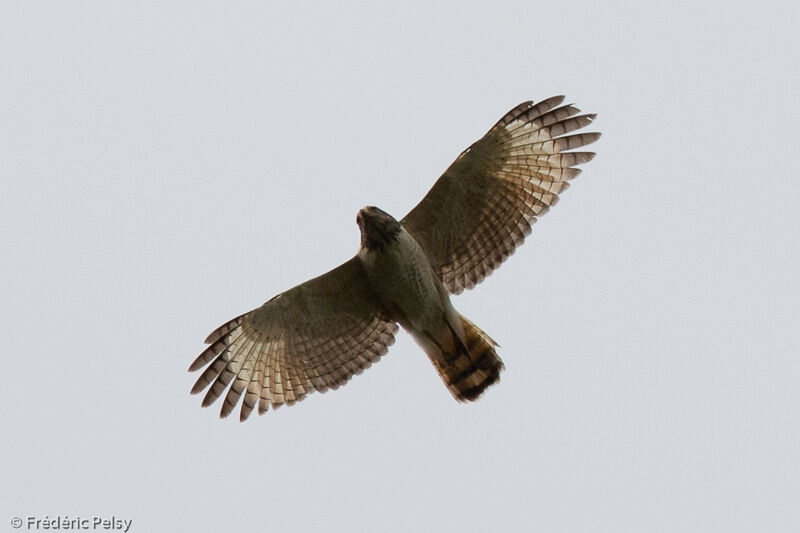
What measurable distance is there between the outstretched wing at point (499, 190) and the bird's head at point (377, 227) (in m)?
0.47

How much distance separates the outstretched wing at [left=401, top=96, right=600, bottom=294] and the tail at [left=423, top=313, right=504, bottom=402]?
1.81ft

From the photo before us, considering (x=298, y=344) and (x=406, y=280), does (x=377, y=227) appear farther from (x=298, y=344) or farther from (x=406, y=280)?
(x=298, y=344)

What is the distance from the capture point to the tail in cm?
1256

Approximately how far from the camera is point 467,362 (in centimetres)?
1266

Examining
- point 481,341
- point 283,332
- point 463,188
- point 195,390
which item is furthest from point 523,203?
point 195,390

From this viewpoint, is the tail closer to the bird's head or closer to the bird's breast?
the bird's breast

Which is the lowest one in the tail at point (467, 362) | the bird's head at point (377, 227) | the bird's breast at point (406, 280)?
the tail at point (467, 362)

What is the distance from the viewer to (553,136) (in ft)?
41.6

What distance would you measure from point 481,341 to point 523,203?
138cm

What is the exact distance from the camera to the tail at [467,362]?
A: 12.6 m

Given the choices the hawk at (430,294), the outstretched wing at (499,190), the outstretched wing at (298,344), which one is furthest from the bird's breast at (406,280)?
the outstretched wing at (499,190)

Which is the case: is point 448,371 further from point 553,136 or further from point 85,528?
point 85,528

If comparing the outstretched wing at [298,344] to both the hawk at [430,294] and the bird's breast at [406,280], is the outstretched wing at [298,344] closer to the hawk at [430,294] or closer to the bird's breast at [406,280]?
the hawk at [430,294]

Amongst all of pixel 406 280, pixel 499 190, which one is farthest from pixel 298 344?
pixel 499 190
